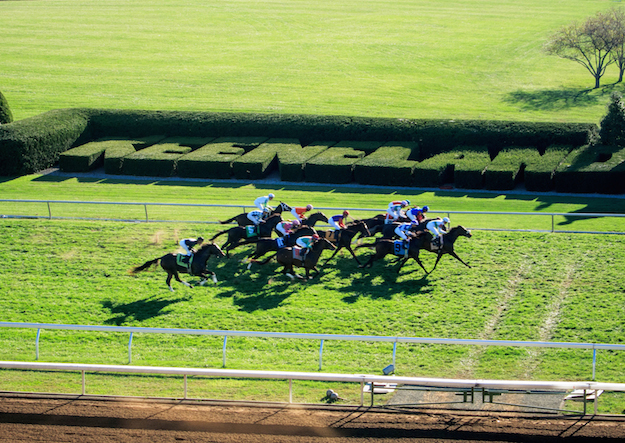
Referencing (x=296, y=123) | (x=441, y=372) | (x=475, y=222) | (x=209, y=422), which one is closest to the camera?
(x=209, y=422)

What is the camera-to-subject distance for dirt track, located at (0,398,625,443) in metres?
8.97

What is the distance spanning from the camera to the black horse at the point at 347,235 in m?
15.7

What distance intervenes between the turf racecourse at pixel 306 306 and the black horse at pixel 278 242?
1.60ft

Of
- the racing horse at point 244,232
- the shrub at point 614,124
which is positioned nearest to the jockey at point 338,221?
the racing horse at point 244,232

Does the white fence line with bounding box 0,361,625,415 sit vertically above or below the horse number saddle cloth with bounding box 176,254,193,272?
below

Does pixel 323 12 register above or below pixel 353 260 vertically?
above

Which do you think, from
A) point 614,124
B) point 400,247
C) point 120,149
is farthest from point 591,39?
point 400,247

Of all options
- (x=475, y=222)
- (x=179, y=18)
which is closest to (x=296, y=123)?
(x=475, y=222)

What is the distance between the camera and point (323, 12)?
4919 centimetres

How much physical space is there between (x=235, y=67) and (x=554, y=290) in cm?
2676

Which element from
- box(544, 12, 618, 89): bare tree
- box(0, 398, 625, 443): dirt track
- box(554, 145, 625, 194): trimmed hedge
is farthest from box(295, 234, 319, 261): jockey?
Result: box(544, 12, 618, 89): bare tree

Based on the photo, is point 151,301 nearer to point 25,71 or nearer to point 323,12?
point 25,71

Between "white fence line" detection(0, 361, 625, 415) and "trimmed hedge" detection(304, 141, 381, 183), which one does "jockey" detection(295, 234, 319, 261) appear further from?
"trimmed hedge" detection(304, 141, 381, 183)

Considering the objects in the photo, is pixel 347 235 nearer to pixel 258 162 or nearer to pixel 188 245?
pixel 188 245
